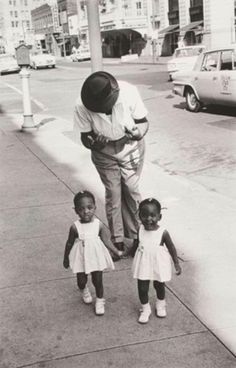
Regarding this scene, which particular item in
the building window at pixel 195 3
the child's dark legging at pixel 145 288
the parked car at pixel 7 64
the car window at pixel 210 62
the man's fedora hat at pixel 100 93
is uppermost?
the building window at pixel 195 3

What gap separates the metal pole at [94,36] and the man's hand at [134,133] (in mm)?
2352

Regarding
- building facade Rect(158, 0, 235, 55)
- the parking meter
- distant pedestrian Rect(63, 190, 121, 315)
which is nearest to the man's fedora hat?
Answer: distant pedestrian Rect(63, 190, 121, 315)

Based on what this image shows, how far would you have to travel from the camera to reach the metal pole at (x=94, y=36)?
6707 mm

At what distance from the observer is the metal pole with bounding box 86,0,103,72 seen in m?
6.71

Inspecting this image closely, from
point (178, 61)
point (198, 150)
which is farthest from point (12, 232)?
point (178, 61)

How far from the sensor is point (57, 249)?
518 centimetres

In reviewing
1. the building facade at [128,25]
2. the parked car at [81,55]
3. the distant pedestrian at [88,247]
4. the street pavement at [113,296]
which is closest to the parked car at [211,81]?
the street pavement at [113,296]

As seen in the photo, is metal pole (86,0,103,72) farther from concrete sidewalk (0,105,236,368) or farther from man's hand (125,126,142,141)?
man's hand (125,126,142,141)

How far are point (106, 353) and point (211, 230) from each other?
243 centimetres

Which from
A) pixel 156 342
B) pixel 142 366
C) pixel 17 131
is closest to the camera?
pixel 142 366

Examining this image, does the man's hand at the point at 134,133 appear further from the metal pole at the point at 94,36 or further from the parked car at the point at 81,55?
the parked car at the point at 81,55

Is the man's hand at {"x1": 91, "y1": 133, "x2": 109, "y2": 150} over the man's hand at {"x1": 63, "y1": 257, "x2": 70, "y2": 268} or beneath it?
over

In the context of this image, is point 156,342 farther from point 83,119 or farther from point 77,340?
point 83,119

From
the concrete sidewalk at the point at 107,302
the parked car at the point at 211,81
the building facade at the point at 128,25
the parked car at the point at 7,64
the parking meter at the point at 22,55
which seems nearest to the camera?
the concrete sidewalk at the point at 107,302
